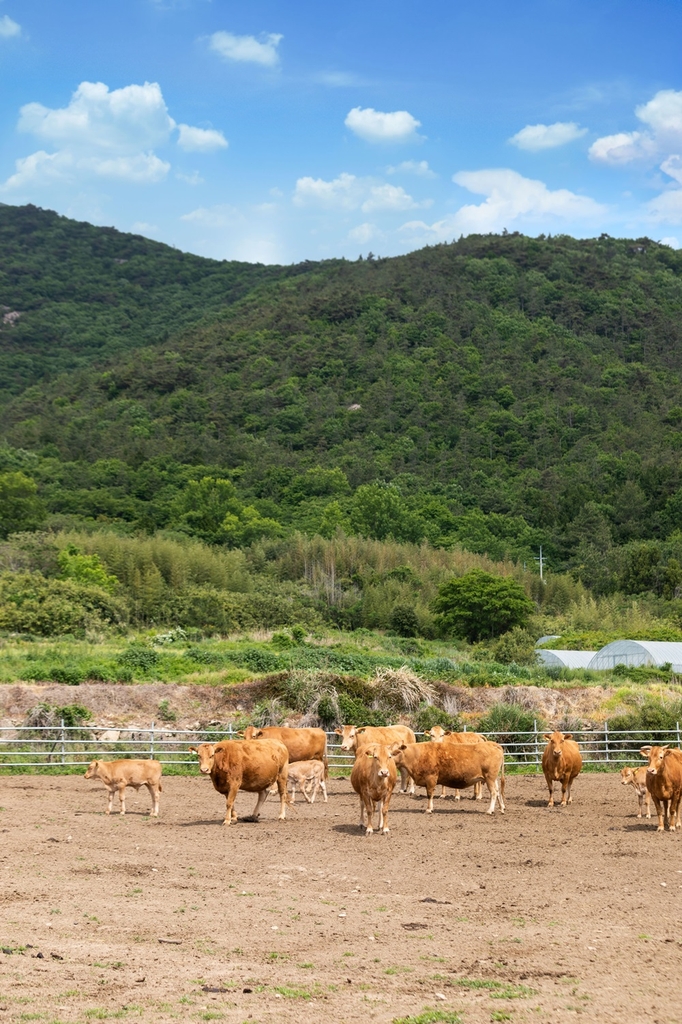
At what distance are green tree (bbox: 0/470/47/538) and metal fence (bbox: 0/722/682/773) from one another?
134 ft

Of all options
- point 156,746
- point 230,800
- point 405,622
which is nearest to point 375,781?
point 230,800

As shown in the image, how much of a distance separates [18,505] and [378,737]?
5707 cm

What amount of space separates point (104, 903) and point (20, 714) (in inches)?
828

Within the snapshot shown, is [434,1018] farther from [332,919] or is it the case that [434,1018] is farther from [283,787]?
[283,787]

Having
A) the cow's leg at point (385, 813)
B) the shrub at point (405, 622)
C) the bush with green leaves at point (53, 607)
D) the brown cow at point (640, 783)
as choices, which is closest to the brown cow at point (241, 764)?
the cow's leg at point (385, 813)

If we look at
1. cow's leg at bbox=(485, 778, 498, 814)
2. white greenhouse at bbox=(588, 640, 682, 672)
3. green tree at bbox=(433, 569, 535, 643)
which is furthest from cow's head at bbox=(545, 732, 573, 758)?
green tree at bbox=(433, 569, 535, 643)

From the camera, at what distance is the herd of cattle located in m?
17.6

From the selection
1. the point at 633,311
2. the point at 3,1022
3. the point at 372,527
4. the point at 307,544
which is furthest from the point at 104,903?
the point at 633,311

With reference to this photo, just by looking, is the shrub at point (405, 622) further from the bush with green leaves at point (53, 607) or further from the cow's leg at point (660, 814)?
the cow's leg at point (660, 814)

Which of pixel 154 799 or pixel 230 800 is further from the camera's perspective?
pixel 154 799

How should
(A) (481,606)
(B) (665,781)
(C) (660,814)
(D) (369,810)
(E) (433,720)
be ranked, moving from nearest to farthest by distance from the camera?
(D) (369,810)
(B) (665,781)
(C) (660,814)
(E) (433,720)
(A) (481,606)

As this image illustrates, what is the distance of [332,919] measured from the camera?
11297 millimetres

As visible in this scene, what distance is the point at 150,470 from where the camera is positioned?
9588 centimetres

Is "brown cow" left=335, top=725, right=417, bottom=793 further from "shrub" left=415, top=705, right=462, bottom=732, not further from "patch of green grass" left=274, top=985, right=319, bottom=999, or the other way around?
"patch of green grass" left=274, top=985, right=319, bottom=999
